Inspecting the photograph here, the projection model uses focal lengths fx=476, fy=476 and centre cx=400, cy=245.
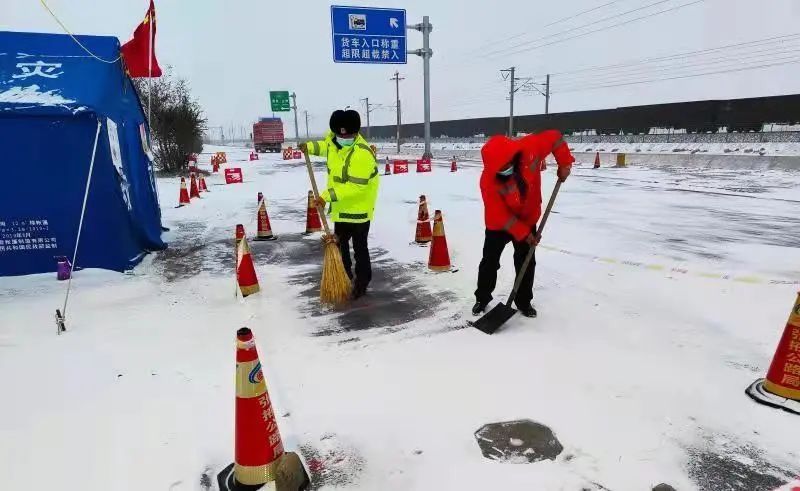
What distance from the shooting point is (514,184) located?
12.9ft

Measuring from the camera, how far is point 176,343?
392 centimetres

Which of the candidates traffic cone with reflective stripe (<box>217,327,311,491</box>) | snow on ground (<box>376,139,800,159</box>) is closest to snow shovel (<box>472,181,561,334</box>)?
traffic cone with reflective stripe (<box>217,327,311,491</box>)

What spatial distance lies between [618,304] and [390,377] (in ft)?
8.38

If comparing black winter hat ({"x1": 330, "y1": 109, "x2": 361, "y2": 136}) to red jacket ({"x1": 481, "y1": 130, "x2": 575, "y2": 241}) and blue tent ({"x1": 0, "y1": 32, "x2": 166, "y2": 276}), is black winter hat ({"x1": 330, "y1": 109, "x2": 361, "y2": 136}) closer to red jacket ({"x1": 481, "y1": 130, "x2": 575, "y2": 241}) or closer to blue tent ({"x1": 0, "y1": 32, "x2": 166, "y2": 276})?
red jacket ({"x1": 481, "y1": 130, "x2": 575, "y2": 241})

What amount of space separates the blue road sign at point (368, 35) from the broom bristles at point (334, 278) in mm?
18141

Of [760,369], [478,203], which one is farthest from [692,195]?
[760,369]

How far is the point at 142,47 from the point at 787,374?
8211 millimetres

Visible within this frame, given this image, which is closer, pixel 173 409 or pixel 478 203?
pixel 173 409

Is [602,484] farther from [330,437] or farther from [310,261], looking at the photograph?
[310,261]

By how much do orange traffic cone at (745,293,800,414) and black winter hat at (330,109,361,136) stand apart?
11.6ft

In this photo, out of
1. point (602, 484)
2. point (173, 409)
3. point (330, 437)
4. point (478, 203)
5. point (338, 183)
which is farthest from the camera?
point (478, 203)

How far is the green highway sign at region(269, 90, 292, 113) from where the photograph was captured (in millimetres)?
47250

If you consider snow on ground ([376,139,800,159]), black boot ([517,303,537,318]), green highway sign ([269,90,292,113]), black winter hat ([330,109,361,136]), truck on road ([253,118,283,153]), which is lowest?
black boot ([517,303,537,318])

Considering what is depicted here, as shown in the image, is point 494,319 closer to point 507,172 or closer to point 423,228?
point 507,172
